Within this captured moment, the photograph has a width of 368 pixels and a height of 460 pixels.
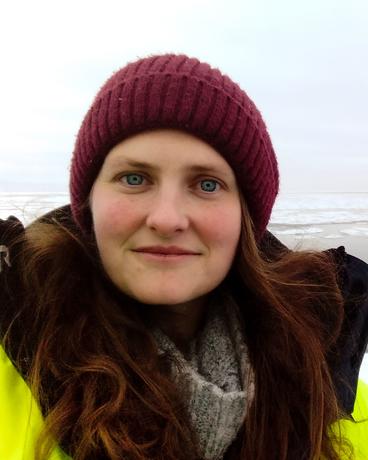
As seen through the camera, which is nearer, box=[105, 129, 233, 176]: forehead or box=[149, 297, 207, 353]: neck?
box=[105, 129, 233, 176]: forehead

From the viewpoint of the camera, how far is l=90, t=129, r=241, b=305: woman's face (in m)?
1.21

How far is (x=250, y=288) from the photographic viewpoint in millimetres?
1532

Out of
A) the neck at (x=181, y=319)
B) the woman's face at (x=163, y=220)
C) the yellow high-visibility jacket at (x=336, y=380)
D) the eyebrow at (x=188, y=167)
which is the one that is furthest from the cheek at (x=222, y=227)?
the yellow high-visibility jacket at (x=336, y=380)

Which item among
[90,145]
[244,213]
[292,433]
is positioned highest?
[90,145]

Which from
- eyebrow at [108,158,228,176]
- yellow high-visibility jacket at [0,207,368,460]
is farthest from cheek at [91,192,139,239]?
yellow high-visibility jacket at [0,207,368,460]

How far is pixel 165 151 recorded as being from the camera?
124 cm

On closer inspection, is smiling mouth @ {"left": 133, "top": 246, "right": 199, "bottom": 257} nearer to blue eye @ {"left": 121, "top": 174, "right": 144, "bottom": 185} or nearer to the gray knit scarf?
blue eye @ {"left": 121, "top": 174, "right": 144, "bottom": 185}

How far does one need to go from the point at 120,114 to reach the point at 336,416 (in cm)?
107

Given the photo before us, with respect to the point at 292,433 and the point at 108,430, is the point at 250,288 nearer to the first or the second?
the point at 292,433

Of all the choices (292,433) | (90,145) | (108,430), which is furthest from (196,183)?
→ (292,433)

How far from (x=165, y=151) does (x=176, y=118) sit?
11 centimetres

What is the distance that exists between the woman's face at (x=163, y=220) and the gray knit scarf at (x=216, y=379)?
0.22 meters

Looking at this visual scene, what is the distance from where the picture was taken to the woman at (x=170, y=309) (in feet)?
3.93

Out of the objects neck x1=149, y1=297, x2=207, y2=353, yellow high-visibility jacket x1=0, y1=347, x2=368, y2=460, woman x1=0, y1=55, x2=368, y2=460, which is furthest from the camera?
neck x1=149, y1=297, x2=207, y2=353
